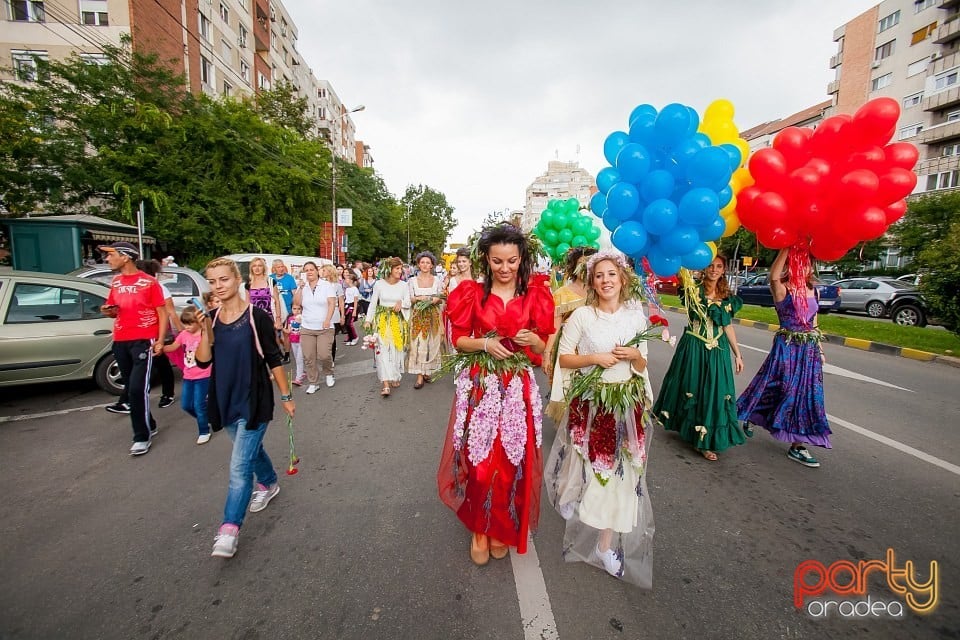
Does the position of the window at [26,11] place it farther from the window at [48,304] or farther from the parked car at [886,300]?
the parked car at [886,300]

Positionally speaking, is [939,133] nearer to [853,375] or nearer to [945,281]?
[945,281]

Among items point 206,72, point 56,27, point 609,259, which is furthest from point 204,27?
point 609,259

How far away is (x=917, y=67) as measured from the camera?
97.5 feet

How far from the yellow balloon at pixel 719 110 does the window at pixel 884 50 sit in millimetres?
42588

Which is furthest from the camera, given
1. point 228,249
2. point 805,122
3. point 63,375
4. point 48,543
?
point 805,122

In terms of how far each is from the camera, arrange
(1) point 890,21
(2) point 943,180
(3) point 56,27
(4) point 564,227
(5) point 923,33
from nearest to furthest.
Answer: (4) point 564,227 → (3) point 56,27 → (2) point 943,180 → (5) point 923,33 → (1) point 890,21

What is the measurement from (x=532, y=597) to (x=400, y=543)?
90cm

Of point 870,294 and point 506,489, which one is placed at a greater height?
point 870,294

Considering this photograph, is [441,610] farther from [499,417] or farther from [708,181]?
[708,181]

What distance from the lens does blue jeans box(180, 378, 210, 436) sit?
4363 millimetres

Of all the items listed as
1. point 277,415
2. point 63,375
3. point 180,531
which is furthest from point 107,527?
point 63,375

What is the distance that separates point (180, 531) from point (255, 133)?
737 inches

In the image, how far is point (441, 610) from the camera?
7.09 ft

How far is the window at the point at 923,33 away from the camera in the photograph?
93.2 feet
